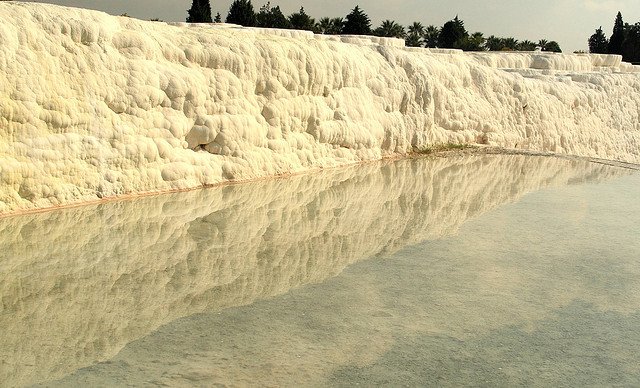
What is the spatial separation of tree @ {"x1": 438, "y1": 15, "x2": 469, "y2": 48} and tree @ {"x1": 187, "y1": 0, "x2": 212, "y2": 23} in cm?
1700

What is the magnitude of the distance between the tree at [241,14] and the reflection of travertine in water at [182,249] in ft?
119

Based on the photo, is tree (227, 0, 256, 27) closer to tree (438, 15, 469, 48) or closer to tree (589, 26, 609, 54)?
tree (438, 15, 469, 48)

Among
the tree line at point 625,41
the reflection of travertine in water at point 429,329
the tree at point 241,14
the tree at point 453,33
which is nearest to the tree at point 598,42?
the tree line at point 625,41

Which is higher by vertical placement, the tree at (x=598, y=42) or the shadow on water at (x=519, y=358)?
the tree at (x=598, y=42)

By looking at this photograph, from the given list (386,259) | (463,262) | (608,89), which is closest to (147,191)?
(386,259)

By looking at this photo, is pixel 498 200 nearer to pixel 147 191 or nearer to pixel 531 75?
pixel 147 191

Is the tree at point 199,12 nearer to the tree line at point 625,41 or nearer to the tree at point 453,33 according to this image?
the tree at point 453,33

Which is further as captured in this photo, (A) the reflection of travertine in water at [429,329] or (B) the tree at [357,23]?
(B) the tree at [357,23]

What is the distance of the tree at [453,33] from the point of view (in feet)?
163

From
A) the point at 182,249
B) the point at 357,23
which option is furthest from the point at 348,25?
the point at 182,249

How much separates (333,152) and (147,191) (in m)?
3.72

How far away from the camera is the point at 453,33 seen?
50.1 meters

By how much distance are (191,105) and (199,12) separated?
34445 mm

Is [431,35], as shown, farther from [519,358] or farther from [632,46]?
[519,358]
